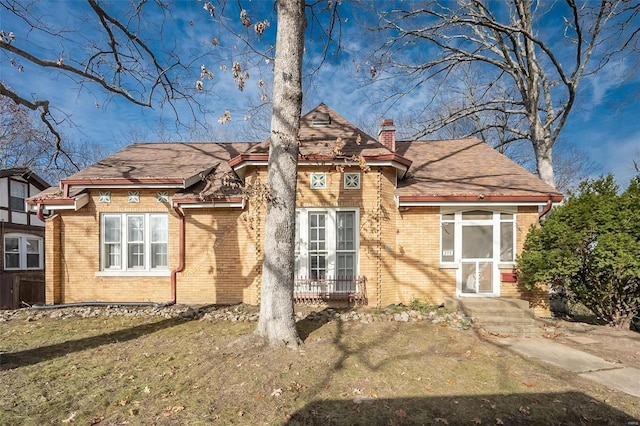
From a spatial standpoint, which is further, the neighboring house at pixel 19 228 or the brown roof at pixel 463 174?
the neighboring house at pixel 19 228

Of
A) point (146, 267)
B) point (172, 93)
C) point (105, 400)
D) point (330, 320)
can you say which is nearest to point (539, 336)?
point (330, 320)

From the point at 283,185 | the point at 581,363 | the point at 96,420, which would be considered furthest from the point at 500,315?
the point at 96,420

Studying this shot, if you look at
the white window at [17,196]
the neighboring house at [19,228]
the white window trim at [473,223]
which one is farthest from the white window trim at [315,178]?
the white window at [17,196]

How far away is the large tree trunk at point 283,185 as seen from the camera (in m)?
5.78

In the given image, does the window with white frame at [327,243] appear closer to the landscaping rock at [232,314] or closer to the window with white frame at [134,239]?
the landscaping rock at [232,314]

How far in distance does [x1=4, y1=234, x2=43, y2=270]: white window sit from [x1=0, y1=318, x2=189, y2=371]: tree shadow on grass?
16.2m

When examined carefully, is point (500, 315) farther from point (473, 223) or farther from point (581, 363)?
point (473, 223)

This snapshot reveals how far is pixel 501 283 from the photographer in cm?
909

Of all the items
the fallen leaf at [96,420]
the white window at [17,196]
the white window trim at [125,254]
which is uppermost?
the white window at [17,196]

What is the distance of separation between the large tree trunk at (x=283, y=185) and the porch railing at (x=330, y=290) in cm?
283

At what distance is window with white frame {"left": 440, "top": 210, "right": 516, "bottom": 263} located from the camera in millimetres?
9172

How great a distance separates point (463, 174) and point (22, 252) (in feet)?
77.5

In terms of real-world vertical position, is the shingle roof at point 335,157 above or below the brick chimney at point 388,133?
below

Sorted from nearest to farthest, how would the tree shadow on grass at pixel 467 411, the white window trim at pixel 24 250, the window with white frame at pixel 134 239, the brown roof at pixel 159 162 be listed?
the tree shadow on grass at pixel 467 411, the brown roof at pixel 159 162, the window with white frame at pixel 134 239, the white window trim at pixel 24 250
